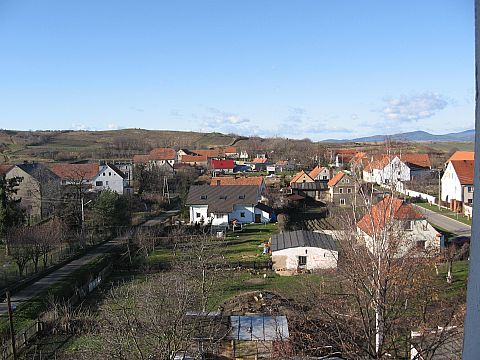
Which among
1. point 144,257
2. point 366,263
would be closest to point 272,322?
point 366,263

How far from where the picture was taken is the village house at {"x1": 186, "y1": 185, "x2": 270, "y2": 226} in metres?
27.8

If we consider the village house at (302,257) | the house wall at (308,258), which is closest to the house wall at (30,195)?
the village house at (302,257)

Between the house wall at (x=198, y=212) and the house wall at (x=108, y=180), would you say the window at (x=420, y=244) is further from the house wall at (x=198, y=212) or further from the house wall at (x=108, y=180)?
the house wall at (x=108, y=180)

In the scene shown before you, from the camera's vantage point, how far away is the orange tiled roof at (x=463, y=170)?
28.5 metres

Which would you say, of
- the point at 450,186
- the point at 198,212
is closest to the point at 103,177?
the point at 198,212

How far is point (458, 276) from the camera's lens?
15711mm

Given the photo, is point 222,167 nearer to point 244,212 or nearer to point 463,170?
point 244,212

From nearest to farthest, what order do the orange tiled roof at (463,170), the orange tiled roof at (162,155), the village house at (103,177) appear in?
1. the orange tiled roof at (463,170)
2. the village house at (103,177)
3. the orange tiled roof at (162,155)

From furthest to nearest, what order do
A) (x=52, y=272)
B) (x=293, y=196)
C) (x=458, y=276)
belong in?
1. (x=293, y=196)
2. (x=52, y=272)
3. (x=458, y=276)

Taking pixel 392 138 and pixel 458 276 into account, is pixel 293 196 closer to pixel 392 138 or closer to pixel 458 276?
pixel 458 276

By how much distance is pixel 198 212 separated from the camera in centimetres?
2845

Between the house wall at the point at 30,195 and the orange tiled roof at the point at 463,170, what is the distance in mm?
24944

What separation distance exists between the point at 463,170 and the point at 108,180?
81.9 feet

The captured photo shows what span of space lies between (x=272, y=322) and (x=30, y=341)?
5.87m
